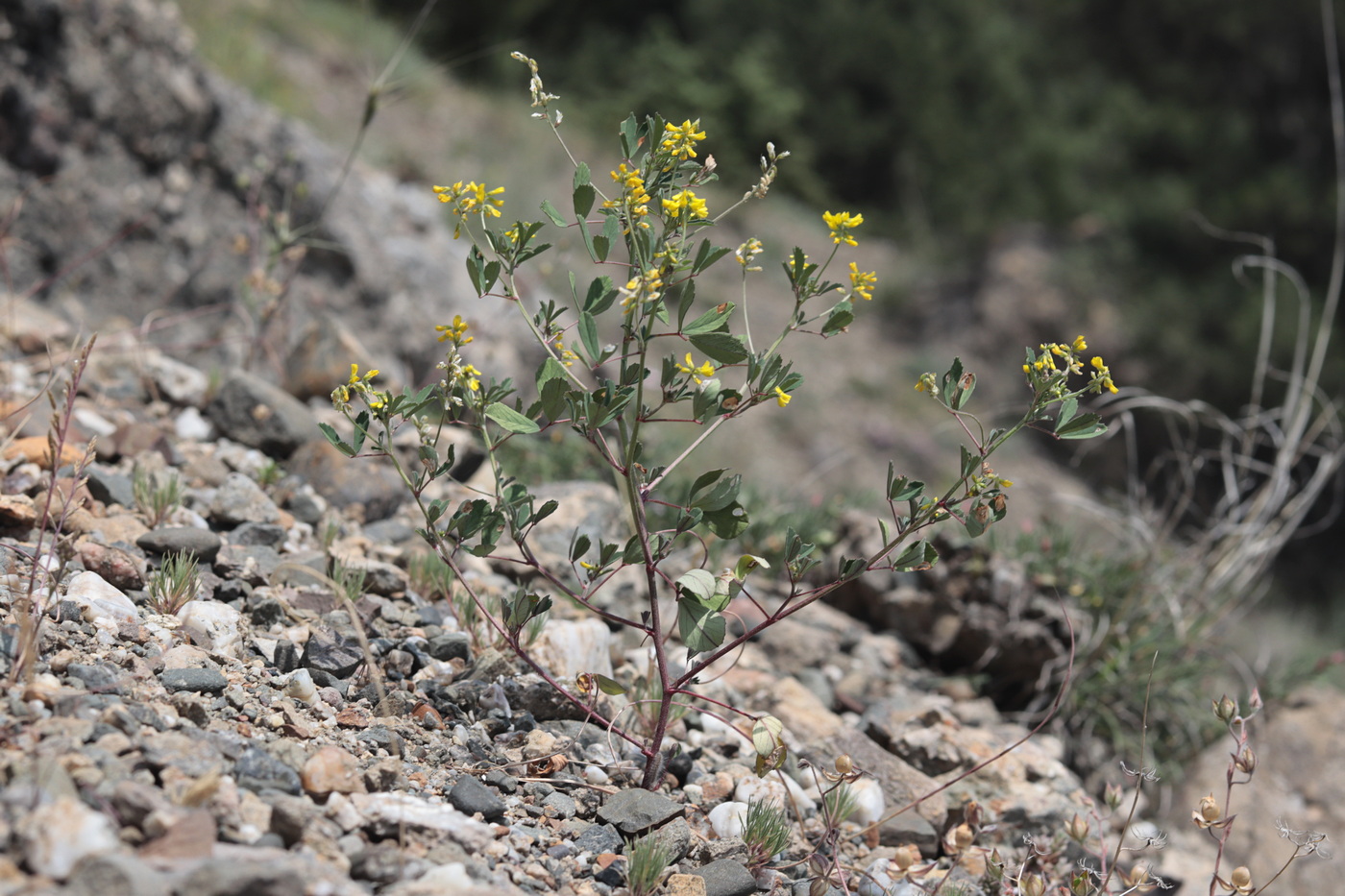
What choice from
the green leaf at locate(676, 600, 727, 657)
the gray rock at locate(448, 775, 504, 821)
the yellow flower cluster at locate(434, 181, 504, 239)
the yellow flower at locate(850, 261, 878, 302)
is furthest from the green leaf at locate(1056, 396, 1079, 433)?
the gray rock at locate(448, 775, 504, 821)

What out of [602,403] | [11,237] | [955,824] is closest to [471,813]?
[602,403]

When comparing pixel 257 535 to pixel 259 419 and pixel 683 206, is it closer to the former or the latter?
pixel 259 419

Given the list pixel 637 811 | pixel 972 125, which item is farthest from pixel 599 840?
pixel 972 125

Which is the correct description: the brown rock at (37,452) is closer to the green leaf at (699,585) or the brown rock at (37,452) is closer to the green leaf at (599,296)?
the green leaf at (599,296)

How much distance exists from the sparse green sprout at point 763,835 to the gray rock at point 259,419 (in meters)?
1.66

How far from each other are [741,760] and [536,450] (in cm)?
148

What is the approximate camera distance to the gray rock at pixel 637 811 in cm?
164

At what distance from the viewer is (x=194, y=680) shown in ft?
5.21

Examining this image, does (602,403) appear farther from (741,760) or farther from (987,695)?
(987,695)

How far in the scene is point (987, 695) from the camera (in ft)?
9.89

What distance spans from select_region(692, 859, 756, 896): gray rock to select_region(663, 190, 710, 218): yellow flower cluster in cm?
107

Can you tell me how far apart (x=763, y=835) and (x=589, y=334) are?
2.93 ft

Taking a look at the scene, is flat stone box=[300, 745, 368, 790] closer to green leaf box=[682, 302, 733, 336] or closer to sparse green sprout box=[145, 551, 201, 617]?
sparse green sprout box=[145, 551, 201, 617]

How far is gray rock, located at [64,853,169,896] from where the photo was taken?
1082mm
